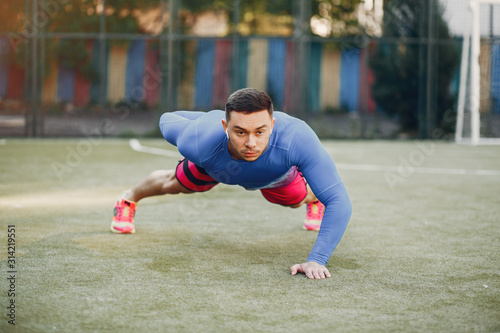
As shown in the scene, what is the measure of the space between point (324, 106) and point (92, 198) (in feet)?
31.6

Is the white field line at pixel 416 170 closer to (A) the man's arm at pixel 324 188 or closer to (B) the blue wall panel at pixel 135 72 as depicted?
(A) the man's arm at pixel 324 188

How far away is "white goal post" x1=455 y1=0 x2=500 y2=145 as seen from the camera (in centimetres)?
1333

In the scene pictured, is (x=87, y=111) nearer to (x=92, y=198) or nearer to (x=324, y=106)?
(x=324, y=106)

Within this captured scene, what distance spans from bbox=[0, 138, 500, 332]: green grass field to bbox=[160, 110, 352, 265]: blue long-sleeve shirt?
0.29 metres

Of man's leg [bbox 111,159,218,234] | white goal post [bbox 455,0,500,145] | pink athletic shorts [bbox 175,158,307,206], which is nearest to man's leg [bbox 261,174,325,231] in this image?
pink athletic shorts [bbox 175,158,307,206]

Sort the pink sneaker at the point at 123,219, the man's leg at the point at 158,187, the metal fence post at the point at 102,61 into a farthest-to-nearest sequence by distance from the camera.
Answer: the metal fence post at the point at 102,61, the pink sneaker at the point at 123,219, the man's leg at the point at 158,187

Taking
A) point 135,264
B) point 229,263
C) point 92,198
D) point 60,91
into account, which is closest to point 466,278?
point 229,263

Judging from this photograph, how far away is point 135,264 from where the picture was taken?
354 centimetres

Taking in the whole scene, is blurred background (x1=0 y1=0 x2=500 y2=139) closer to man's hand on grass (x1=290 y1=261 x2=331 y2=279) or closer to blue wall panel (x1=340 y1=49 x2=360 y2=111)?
blue wall panel (x1=340 y1=49 x2=360 y2=111)

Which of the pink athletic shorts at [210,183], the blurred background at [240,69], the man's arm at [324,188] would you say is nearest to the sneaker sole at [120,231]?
the pink athletic shorts at [210,183]

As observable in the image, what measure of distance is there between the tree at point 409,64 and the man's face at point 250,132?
38.7 feet

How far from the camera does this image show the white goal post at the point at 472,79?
13.3 meters

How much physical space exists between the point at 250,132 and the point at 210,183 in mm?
942

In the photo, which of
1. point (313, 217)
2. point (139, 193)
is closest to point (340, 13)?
point (313, 217)
